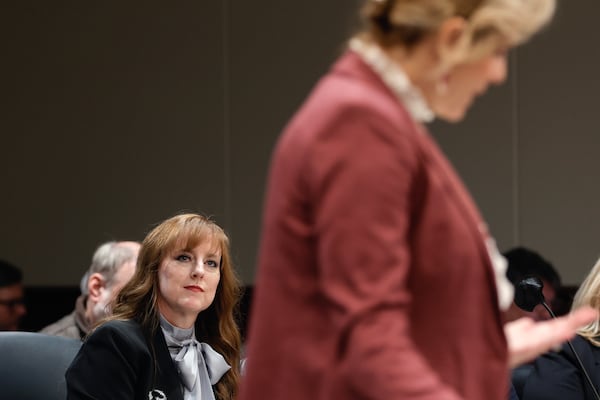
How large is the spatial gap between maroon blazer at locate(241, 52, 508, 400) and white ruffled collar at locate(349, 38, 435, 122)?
1cm

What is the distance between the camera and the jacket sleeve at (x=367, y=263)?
117cm

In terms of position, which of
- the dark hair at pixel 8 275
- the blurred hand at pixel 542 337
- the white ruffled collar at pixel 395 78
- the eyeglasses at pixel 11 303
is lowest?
the eyeglasses at pixel 11 303

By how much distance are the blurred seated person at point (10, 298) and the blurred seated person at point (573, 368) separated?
258 centimetres

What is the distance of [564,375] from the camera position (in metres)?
3.10

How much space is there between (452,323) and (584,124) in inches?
170

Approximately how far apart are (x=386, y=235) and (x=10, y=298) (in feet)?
13.8

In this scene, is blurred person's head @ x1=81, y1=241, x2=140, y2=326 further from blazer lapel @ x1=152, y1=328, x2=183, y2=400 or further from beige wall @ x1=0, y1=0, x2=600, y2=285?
beige wall @ x1=0, y1=0, x2=600, y2=285

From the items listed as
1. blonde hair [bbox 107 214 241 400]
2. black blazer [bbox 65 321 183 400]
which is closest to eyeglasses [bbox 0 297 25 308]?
blonde hair [bbox 107 214 241 400]

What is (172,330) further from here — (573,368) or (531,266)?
(531,266)

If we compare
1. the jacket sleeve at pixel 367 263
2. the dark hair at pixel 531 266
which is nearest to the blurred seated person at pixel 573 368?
the dark hair at pixel 531 266

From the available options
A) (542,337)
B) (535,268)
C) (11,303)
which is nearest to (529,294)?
(542,337)

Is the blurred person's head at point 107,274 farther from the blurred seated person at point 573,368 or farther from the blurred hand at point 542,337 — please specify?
the blurred hand at point 542,337

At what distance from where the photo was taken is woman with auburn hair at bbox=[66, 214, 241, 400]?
274 centimetres

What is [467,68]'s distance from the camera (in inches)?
52.5
